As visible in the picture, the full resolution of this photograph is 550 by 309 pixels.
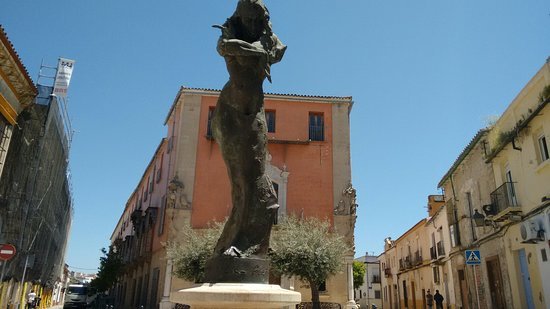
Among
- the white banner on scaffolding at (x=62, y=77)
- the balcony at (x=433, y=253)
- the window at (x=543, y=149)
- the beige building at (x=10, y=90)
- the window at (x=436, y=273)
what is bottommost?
the window at (x=436, y=273)

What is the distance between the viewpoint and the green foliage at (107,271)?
32000 mm

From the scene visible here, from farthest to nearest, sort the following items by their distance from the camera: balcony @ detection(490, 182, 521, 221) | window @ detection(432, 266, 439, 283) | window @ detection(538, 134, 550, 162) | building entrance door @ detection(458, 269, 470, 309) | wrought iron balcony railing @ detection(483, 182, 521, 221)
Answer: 1. window @ detection(432, 266, 439, 283)
2. building entrance door @ detection(458, 269, 470, 309)
3. wrought iron balcony railing @ detection(483, 182, 521, 221)
4. balcony @ detection(490, 182, 521, 221)
5. window @ detection(538, 134, 550, 162)

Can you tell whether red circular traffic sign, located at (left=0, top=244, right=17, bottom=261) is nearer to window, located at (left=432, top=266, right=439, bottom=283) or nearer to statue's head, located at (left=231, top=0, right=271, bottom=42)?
statue's head, located at (left=231, top=0, right=271, bottom=42)

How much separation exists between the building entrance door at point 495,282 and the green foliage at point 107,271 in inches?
1016

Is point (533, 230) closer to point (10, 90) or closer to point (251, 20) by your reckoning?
point (251, 20)

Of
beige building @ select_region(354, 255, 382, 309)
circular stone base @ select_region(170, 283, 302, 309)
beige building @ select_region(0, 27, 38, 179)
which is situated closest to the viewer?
circular stone base @ select_region(170, 283, 302, 309)

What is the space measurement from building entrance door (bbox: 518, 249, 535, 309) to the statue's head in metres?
12.2

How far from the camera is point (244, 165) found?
4762 mm

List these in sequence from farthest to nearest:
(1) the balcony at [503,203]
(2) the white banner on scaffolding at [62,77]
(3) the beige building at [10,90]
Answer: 1. (2) the white banner on scaffolding at [62,77]
2. (1) the balcony at [503,203]
3. (3) the beige building at [10,90]

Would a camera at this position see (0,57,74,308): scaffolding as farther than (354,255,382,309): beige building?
No

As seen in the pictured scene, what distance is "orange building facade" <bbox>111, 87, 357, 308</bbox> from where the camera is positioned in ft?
71.1

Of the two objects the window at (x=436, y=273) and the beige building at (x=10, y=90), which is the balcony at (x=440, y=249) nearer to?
the window at (x=436, y=273)

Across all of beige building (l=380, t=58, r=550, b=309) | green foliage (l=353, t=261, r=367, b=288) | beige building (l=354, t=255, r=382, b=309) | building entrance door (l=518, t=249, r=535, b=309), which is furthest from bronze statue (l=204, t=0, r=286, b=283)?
beige building (l=354, t=255, r=382, b=309)

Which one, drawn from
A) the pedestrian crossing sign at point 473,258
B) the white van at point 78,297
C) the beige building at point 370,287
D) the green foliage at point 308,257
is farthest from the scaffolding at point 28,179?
the beige building at point 370,287
